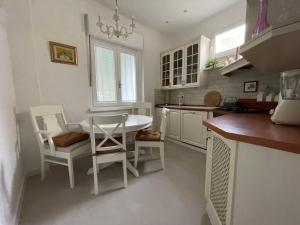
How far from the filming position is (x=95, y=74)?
2.85 metres

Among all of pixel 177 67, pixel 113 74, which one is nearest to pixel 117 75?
pixel 113 74

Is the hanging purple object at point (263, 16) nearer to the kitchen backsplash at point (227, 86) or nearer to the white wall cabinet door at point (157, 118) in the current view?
the kitchen backsplash at point (227, 86)

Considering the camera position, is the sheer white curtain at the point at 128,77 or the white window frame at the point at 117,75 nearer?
the white window frame at the point at 117,75

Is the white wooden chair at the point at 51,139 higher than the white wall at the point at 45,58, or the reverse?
the white wall at the point at 45,58

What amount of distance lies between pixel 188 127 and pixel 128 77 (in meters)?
1.82

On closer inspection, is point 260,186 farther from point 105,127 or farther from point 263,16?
point 105,127

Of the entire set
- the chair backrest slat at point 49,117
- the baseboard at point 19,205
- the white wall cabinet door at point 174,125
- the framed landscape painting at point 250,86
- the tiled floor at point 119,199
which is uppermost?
the framed landscape painting at point 250,86

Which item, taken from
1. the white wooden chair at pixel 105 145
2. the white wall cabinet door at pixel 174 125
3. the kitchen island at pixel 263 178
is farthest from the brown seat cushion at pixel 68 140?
the white wall cabinet door at pixel 174 125

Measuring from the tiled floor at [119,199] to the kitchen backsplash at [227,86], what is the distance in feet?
5.25

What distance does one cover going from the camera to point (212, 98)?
3084 mm

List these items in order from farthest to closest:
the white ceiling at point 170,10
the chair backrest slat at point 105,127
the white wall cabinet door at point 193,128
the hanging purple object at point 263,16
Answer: the white wall cabinet door at point 193,128 < the white ceiling at point 170,10 < the chair backrest slat at point 105,127 < the hanging purple object at point 263,16

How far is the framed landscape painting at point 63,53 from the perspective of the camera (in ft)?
7.37

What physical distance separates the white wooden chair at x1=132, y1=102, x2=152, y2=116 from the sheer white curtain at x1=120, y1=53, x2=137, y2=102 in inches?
13.5

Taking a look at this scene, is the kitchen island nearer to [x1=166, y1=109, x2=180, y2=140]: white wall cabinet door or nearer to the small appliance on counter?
the small appliance on counter
